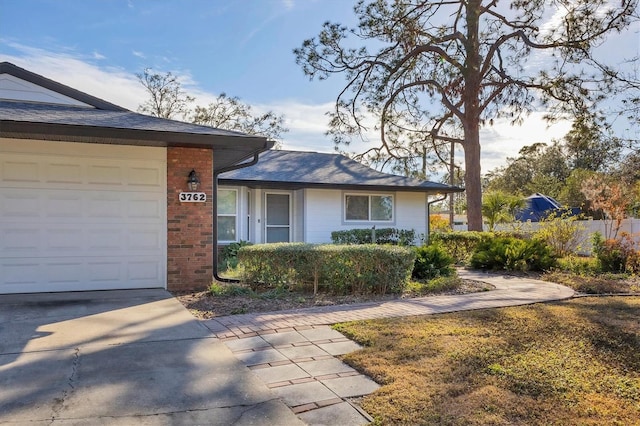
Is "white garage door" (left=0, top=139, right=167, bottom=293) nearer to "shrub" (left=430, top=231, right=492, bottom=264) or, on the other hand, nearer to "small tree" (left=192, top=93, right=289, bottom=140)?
"shrub" (left=430, top=231, right=492, bottom=264)

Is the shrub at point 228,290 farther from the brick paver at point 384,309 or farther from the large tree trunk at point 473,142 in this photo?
the large tree trunk at point 473,142

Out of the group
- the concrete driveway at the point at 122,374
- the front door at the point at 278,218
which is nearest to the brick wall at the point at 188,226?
the concrete driveway at the point at 122,374

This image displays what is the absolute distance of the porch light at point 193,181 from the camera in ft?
26.3

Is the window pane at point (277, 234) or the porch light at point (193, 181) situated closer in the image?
the porch light at point (193, 181)

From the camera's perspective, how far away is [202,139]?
760 centimetres

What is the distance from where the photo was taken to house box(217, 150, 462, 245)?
14.2 m

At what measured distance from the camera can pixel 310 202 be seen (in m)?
14.7

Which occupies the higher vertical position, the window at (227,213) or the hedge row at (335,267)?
the window at (227,213)

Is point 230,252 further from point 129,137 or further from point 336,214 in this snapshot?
point 129,137

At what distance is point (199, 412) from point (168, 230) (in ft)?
17.5

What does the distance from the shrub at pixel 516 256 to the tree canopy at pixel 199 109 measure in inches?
677

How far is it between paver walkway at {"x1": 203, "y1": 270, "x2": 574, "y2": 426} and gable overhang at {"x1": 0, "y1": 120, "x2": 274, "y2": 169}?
3.12m

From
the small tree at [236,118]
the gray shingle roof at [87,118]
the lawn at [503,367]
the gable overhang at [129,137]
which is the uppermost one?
the small tree at [236,118]

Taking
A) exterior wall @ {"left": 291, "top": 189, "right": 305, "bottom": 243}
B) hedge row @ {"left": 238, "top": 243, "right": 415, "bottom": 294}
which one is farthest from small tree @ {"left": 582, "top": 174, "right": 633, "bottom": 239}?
hedge row @ {"left": 238, "top": 243, "right": 415, "bottom": 294}
